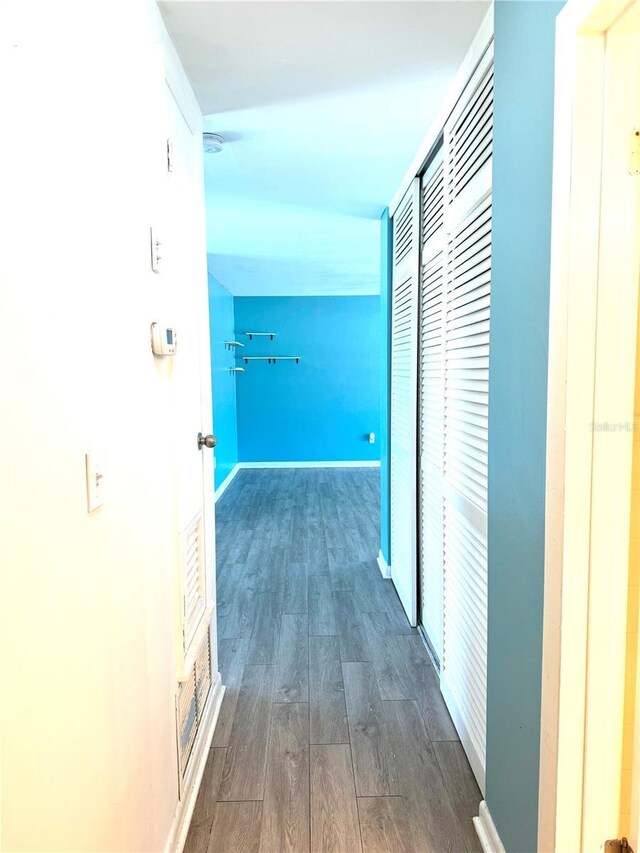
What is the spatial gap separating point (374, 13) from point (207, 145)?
987 millimetres

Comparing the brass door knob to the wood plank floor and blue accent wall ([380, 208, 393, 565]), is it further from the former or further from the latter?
blue accent wall ([380, 208, 393, 565])

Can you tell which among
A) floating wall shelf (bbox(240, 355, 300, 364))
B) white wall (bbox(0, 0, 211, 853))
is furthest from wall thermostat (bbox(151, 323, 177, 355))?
floating wall shelf (bbox(240, 355, 300, 364))

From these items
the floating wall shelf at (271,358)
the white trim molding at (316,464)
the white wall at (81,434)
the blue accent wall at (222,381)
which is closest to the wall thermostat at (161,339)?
the white wall at (81,434)

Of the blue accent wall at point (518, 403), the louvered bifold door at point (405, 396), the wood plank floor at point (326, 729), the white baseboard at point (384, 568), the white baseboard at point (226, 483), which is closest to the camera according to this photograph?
the blue accent wall at point (518, 403)

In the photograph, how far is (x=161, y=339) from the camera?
1.33 metres

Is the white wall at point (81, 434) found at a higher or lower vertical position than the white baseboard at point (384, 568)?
higher

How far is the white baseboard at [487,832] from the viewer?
1.34 metres

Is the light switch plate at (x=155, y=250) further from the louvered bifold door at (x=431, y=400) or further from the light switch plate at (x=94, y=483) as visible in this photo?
the louvered bifold door at (x=431, y=400)

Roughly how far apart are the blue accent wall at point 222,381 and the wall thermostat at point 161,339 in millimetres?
3998

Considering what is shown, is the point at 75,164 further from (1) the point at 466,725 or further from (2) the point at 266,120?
(1) the point at 466,725

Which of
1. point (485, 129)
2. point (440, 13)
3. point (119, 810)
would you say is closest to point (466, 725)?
point (119, 810)

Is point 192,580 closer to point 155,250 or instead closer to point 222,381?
point 155,250

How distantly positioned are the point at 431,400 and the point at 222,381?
4072 millimetres

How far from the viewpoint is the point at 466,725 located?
1.75 metres
